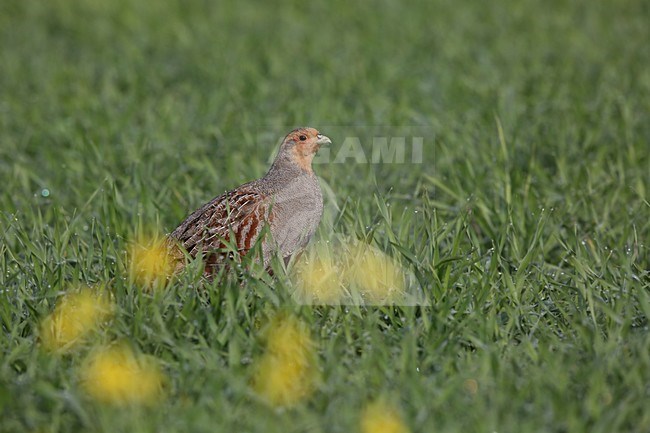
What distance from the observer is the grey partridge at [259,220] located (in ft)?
13.2

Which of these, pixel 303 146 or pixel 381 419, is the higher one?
pixel 303 146

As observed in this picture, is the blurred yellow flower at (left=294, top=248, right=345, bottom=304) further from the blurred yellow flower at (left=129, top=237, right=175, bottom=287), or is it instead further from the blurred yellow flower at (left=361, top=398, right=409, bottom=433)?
the blurred yellow flower at (left=361, top=398, right=409, bottom=433)

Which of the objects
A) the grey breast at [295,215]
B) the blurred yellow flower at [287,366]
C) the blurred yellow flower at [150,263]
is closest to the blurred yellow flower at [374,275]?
the grey breast at [295,215]

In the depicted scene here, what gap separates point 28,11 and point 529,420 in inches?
387

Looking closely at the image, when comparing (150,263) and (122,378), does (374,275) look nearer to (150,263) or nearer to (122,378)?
(150,263)

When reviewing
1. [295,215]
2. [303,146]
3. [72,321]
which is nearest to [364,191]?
[303,146]

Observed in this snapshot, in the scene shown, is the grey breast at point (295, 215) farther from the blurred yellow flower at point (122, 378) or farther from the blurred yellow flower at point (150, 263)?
the blurred yellow flower at point (122, 378)

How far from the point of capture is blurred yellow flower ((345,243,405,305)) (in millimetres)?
3855

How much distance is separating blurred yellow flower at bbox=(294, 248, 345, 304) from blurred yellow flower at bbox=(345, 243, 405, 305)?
0.21 feet

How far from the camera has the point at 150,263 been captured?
388cm

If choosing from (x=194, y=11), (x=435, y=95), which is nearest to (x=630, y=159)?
(x=435, y=95)

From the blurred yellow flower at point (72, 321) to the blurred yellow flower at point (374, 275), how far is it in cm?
98

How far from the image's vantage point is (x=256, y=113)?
23.6 ft

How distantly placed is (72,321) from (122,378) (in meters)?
0.53
